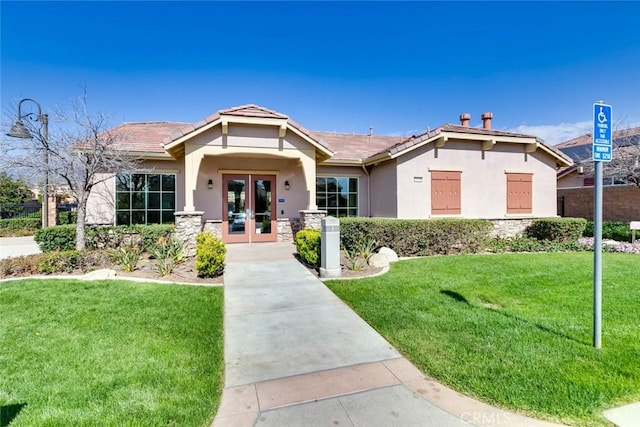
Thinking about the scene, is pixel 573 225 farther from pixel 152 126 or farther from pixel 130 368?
pixel 152 126

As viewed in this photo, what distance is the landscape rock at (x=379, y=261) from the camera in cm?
841

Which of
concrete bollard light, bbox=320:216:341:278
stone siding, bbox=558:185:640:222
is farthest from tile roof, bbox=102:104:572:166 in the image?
stone siding, bbox=558:185:640:222

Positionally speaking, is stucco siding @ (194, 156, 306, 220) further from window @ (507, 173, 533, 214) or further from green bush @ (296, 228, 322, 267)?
window @ (507, 173, 533, 214)

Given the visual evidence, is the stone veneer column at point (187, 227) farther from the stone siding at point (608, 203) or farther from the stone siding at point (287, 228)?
the stone siding at point (608, 203)

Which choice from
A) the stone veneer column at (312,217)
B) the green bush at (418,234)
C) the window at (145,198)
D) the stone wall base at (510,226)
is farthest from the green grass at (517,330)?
the window at (145,198)

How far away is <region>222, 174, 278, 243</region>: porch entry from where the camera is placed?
40.2 feet

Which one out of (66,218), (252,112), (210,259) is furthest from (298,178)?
(66,218)

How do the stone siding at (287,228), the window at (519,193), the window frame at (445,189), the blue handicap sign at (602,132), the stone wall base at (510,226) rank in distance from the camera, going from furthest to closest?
1. the window at (519,193)
2. the stone wall base at (510,226)
3. the window frame at (445,189)
4. the stone siding at (287,228)
5. the blue handicap sign at (602,132)

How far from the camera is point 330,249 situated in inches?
295

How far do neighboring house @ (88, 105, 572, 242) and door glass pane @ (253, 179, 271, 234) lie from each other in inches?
1.6

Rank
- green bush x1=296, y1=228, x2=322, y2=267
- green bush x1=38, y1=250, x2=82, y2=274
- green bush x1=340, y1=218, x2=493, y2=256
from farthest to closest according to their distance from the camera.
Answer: green bush x1=340, y1=218, x2=493, y2=256 → green bush x1=296, y1=228, x2=322, y2=267 → green bush x1=38, y1=250, x2=82, y2=274

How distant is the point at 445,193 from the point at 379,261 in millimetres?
6295

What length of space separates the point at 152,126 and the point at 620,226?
23.0 metres

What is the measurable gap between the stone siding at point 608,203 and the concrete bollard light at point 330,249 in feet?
57.9
